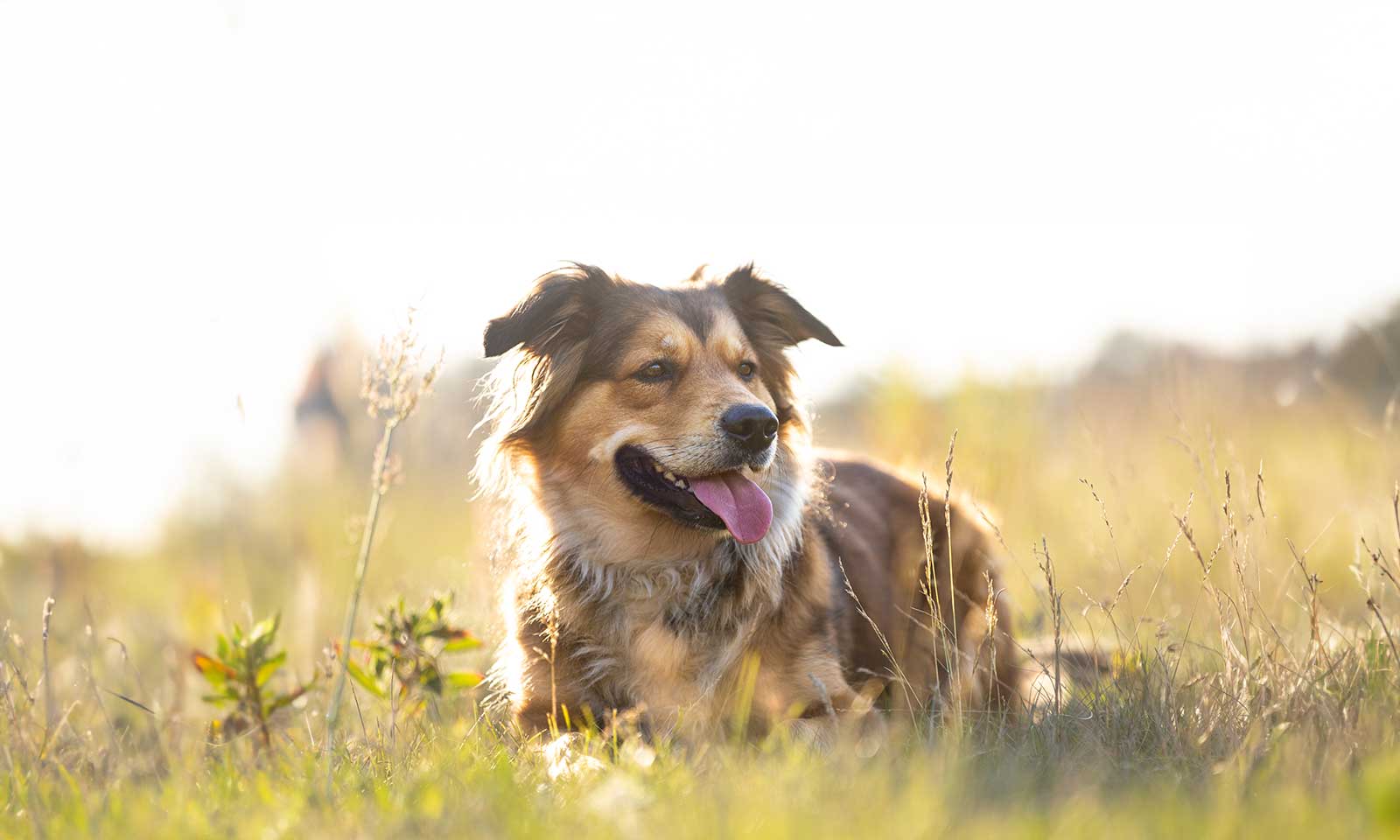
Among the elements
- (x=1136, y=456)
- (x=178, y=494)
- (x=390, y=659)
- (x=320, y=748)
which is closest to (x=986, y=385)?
(x=1136, y=456)

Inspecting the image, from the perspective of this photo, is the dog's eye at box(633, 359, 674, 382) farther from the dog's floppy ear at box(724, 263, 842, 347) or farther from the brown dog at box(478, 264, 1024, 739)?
the dog's floppy ear at box(724, 263, 842, 347)

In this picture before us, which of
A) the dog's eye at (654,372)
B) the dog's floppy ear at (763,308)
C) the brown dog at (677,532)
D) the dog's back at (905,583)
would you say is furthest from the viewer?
the dog's floppy ear at (763,308)

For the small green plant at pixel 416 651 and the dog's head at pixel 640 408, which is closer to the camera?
the dog's head at pixel 640 408

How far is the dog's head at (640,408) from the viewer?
3.77 meters

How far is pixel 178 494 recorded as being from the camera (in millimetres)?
8273

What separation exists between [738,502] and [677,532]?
0.32 m

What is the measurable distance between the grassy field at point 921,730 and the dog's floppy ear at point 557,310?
0.89m

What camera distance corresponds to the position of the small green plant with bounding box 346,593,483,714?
3.92 m

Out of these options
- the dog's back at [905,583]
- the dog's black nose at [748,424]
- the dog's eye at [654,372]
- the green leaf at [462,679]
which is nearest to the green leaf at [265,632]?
the green leaf at [462,679]

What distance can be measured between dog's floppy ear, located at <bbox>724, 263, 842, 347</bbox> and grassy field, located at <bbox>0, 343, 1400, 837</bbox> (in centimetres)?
86

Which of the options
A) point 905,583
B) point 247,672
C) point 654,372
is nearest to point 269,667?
point 247,672

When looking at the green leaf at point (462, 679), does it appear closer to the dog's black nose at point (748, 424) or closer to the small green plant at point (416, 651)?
the small green plant at point (416, 651)

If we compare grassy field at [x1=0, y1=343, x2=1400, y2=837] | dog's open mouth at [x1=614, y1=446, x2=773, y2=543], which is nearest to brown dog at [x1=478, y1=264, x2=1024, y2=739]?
dog's open mouth at [x1=614, y1=446, x2=773, y2=543]

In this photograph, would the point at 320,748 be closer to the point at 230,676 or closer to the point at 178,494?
the point at 230,676
